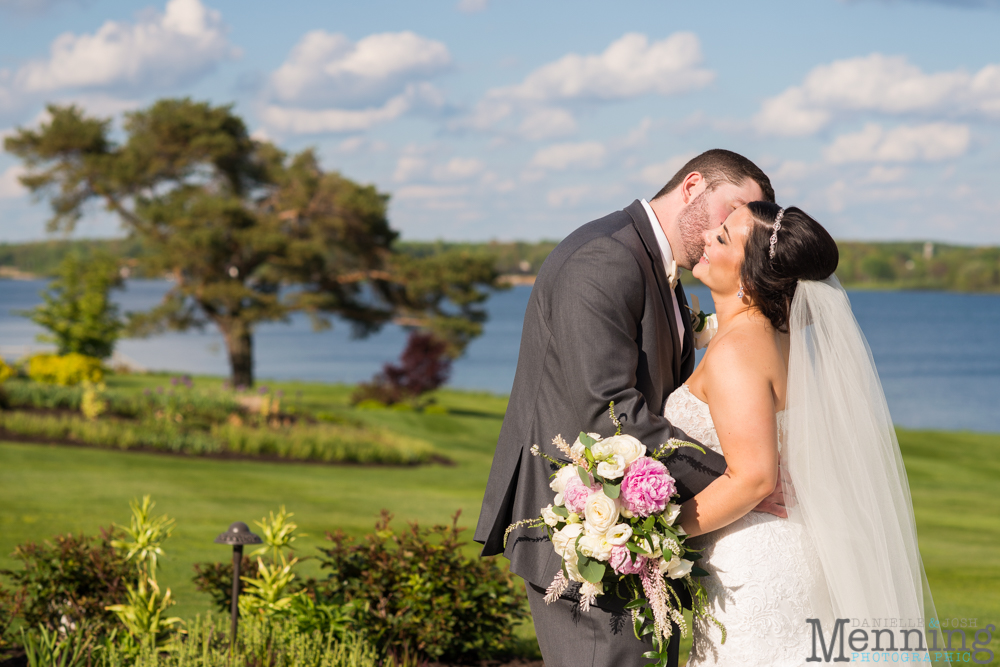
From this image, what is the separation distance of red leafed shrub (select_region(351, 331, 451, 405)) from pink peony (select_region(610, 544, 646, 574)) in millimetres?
24629

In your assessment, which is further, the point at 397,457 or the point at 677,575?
the point at 397,457

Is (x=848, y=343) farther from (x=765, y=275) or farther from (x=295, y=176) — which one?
(x=295, y=176)


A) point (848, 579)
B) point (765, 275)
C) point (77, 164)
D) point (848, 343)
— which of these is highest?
point (77, 164)

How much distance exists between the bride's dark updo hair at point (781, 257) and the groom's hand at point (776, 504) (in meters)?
0.65

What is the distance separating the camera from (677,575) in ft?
9.55

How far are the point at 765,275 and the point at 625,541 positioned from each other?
118 centimetres

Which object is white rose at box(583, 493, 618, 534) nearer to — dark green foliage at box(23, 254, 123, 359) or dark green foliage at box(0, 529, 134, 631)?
dark green foliage at box(0, 529, 134, 631)

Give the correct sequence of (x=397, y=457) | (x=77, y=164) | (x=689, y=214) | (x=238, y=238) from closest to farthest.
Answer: (x=689, y=214)
(x=397, y=457)
(x=238, y=238)
(x=77, y=164)

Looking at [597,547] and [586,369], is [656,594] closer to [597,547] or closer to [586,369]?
[597,547]

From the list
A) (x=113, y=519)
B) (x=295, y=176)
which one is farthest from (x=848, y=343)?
(x=295, y=176)

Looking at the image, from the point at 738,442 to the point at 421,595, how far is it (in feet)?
9.07

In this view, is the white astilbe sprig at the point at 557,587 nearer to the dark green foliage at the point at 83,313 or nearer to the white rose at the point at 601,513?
the white rose at the point at 601,513

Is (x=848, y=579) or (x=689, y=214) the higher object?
(x=689, y=214)

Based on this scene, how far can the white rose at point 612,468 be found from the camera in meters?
2.76
